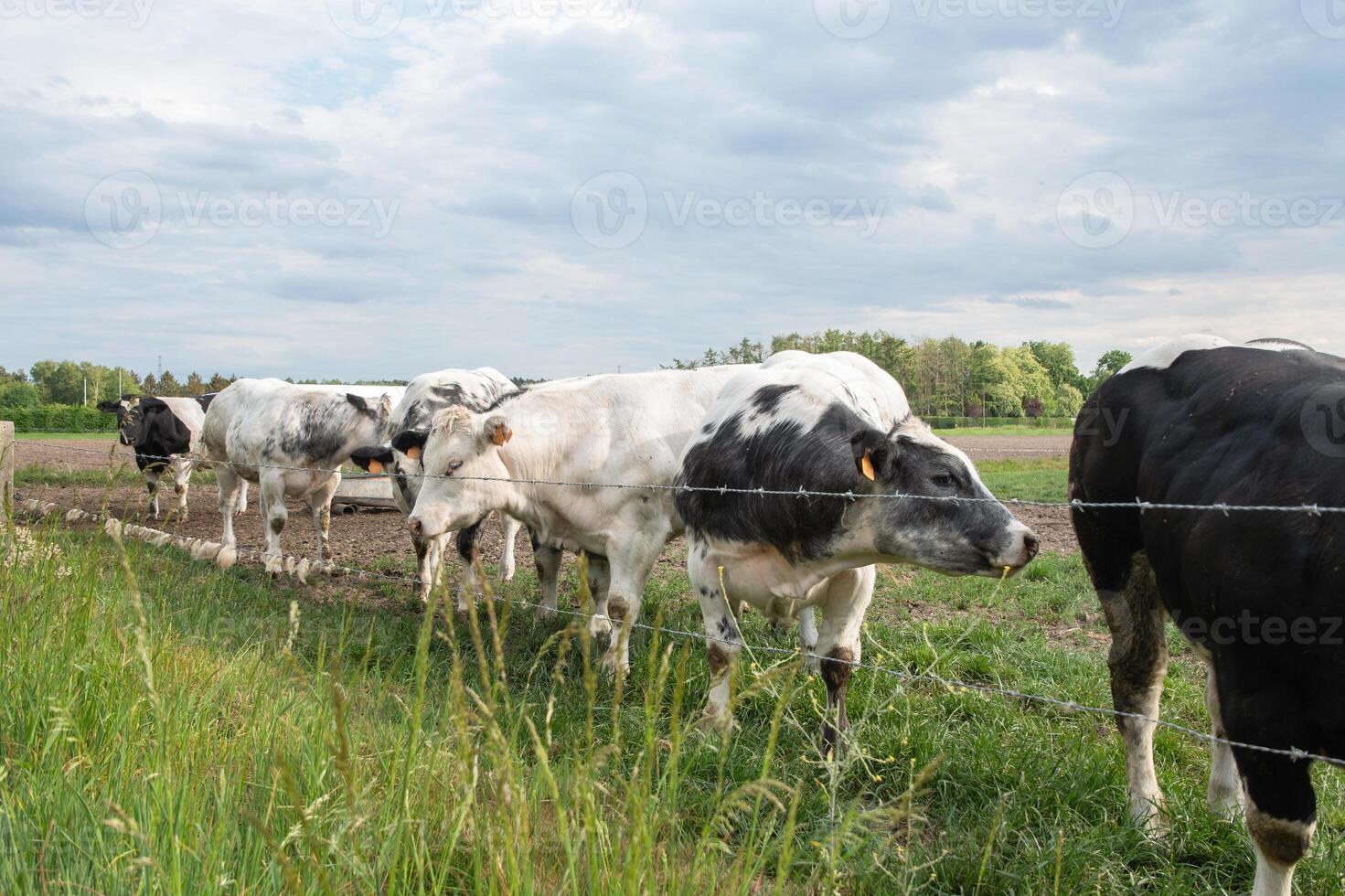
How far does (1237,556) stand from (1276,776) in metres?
0.66

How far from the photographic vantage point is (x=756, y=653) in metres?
6.20

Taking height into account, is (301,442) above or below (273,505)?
above

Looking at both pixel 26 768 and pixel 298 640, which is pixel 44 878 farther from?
pixel 298 640

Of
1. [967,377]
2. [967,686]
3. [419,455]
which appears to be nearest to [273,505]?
[419,455]

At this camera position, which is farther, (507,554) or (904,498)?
(507,554)

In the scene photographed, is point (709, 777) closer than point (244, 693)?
No

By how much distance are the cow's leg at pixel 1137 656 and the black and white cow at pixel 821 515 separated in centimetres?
65

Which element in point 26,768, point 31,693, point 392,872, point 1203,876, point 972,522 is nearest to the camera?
point 392,872

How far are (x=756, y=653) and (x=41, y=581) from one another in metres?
3.93

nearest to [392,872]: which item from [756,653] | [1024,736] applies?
[1024,736]

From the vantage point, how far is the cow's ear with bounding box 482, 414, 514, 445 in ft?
21.0

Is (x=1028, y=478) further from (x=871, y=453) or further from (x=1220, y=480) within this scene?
(x=1220, y=480)

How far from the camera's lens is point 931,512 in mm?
4230

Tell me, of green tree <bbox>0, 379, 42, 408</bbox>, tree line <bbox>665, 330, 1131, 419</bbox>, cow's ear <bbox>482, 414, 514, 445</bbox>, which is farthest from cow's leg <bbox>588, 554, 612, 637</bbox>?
green tree <bbox>0, 379, 42, 408</bbox>
